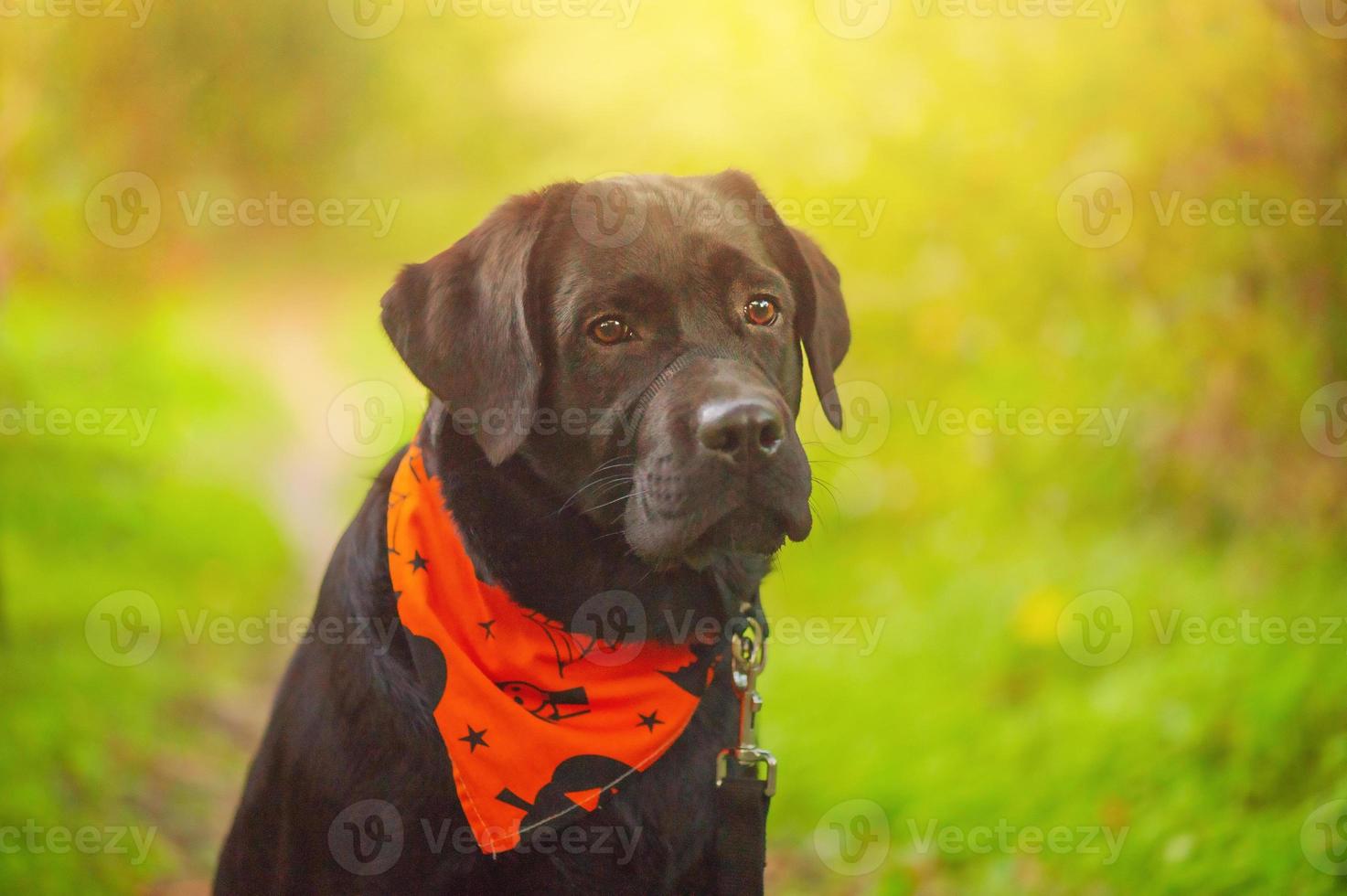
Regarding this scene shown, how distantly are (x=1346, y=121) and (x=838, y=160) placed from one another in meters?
1.99

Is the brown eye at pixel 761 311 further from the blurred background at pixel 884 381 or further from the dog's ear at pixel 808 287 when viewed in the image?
the blurred background at pixel 884 381

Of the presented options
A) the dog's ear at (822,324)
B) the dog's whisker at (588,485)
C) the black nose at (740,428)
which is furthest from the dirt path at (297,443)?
the black nose at (740,428)

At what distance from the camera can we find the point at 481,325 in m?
2.33

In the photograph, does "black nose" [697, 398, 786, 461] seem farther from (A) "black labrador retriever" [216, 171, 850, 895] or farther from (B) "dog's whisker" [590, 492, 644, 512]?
(B) "dog's whisker" [590, 492, 644, 512]

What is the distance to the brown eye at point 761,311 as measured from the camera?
8.05 feet

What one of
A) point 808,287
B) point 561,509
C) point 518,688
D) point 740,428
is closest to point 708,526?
point 740,428

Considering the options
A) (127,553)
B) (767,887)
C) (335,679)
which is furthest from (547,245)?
(127,553)

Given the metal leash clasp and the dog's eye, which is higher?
the dog's eye

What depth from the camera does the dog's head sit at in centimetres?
218

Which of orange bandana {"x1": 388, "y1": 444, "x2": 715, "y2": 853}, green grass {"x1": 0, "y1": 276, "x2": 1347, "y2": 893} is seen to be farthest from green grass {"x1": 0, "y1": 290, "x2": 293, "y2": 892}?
orange bandana {"x1": 388, "y1": 444, "x2": 715, "y2": 853}

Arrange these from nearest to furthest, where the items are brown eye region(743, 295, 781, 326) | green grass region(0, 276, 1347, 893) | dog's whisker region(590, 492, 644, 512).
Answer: dog's whisker region(590, 492, 644, 512)
brown eye region(743, 295, 781, 326)
green grass region(0, 276, 1347, 893)

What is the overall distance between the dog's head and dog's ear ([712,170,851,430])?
0.40ft

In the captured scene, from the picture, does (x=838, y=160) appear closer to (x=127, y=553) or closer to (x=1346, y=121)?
(x=1346, y=121)

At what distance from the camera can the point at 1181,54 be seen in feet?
13.7
